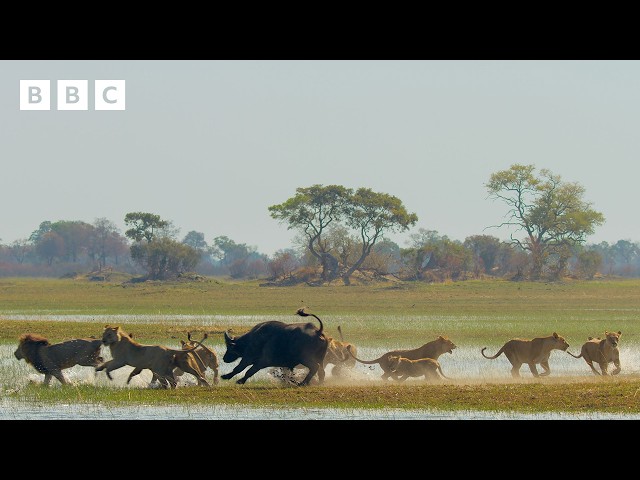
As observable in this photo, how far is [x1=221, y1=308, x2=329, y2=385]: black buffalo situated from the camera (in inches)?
738

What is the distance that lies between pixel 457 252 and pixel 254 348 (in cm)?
5771

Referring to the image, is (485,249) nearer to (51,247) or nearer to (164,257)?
(164,257)

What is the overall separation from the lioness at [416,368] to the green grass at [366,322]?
0.47 metres

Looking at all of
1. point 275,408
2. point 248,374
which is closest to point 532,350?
point 248,374

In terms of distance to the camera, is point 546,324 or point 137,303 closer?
point 546,324

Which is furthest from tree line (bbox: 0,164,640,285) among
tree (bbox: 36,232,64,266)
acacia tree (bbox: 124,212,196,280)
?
tree (bbox: 36,232,64,266)

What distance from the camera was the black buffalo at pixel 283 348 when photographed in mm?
18750

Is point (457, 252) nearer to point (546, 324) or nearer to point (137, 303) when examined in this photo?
point (137, 303)

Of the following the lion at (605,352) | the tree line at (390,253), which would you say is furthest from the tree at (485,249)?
the lion at (605,352)

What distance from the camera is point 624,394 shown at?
1683 cm

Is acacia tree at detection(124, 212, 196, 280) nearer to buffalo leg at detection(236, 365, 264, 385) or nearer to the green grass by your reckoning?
the green grass

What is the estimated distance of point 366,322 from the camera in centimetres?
3484

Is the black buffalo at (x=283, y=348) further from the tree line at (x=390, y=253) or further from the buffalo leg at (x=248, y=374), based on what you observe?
the tree line at (x=390, y=253)
